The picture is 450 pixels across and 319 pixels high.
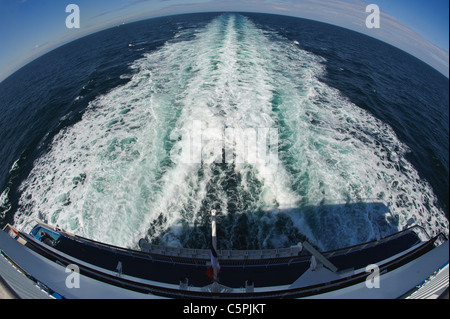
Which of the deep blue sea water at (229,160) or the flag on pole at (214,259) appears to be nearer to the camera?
the flag on pole at (214,259)

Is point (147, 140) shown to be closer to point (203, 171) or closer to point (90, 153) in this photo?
point (90, 153)

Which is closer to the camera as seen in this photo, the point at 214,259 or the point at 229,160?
the point at 214,259

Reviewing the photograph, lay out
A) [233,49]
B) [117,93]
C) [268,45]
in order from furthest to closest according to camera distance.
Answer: [268,45]
[233,49]
[117,93]

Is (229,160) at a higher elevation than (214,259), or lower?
higher

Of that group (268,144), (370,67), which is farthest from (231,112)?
(370,67)

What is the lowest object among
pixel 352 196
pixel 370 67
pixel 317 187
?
pixel 352 196

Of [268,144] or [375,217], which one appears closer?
[375,217]

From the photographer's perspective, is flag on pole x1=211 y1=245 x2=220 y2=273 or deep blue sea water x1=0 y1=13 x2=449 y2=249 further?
deep blue sea water x1=0 y1=13 x2=449 y2=249

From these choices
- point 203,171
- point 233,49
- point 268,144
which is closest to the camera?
point 203,171
